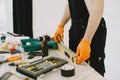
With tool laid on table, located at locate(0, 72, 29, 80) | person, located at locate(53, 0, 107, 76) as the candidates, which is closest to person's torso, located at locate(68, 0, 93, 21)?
person, located at locate(53, 0, 107, 76)

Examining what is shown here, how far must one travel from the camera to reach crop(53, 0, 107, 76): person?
3.65 feet

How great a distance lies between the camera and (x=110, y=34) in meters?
1.98

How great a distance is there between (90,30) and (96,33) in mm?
150

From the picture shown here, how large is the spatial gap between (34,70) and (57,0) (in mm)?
1627

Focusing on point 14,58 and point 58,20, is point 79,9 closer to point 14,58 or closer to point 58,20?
point 14,58

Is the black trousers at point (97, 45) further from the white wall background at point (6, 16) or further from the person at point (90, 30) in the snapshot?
the white wall background at point (6, 16)

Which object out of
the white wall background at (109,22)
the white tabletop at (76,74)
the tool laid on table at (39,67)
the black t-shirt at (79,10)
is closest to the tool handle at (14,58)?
the white tabletop at (76,74)

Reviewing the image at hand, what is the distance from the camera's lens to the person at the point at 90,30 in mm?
1112

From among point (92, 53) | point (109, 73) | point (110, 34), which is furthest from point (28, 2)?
point (92, 53)

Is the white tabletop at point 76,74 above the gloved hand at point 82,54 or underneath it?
underneath

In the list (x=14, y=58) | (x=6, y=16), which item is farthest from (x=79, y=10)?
(x=6, y=16)

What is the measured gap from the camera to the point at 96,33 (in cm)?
125

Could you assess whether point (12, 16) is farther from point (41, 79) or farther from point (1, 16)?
point (41, 79)

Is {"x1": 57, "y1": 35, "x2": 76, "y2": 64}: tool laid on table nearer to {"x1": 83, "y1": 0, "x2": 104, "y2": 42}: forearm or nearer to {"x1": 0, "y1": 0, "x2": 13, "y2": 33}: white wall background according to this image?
{"x1": 83, "y1": 0, "x2": 104, "y2": 42}: forearm
